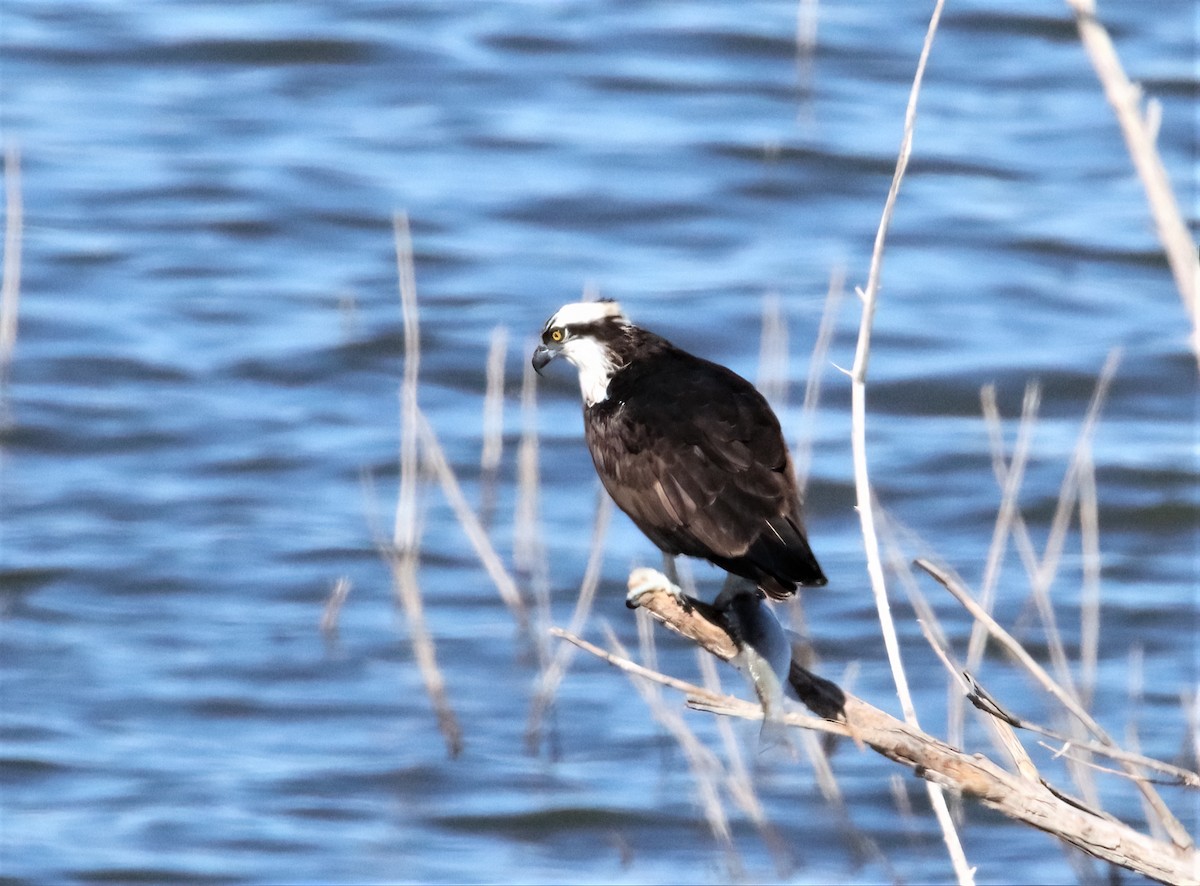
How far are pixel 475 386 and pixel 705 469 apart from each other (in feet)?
28.8

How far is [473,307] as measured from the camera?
14.4m

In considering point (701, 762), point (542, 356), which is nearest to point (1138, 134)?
point (542, 356)

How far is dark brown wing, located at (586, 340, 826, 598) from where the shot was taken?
4.35 meters

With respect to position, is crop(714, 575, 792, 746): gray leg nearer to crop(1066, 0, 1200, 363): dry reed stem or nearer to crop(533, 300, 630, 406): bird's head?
crop(533, 300, 630, 406): bird's head

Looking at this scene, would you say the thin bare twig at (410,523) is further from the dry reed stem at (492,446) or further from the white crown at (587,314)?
the white crown at (587,314)

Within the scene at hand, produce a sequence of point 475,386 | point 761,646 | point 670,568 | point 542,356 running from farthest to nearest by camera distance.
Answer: point 475,386 < point 542,356 < point 670,568 < point 761,646

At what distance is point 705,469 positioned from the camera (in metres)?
4.64

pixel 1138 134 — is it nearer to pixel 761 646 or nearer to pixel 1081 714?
pixel 1081 714

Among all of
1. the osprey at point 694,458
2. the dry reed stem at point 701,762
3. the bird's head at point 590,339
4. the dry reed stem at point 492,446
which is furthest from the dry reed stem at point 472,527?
the osprey at point 694,458

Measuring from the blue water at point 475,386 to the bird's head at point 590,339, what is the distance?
3.30 m

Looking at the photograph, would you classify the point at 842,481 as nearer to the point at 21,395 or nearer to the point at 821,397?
the point at 821,397

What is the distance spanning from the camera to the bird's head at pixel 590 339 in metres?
5.27

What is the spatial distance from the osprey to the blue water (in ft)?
11.3

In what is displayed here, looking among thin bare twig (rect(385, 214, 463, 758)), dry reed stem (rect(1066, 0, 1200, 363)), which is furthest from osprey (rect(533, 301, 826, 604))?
dry reed stem (rect(1066, 0, 1200, 363))
